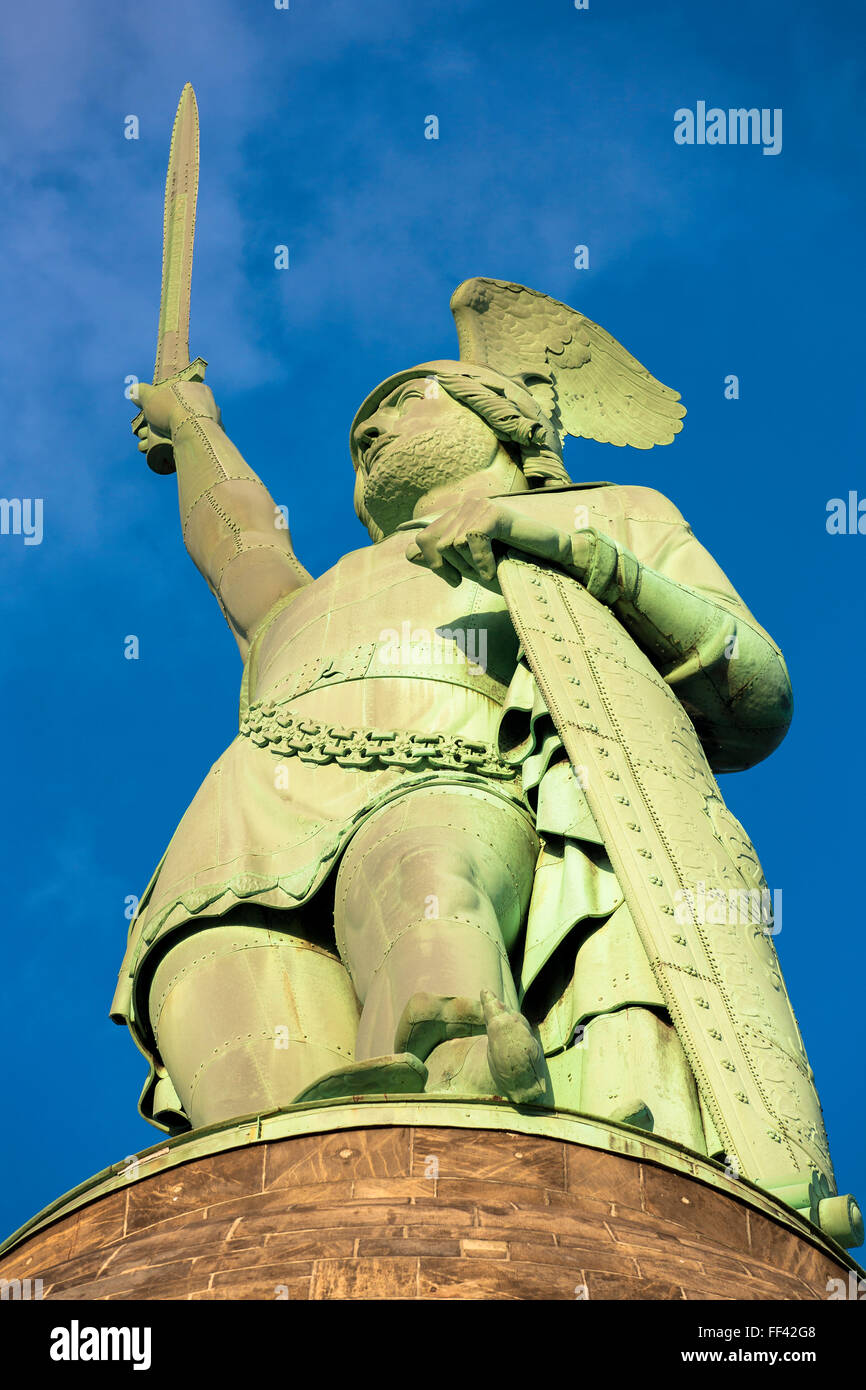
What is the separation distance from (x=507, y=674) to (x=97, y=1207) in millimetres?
3793

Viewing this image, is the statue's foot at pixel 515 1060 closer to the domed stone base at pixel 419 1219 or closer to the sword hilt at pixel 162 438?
the domed stone base at pixel 419 1219

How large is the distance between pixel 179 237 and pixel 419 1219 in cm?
883

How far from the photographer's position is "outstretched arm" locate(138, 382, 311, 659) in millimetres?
11172

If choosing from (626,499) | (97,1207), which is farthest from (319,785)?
(97,1207)

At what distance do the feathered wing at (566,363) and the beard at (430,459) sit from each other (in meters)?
1.29

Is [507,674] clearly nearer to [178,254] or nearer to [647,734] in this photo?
[647,734]

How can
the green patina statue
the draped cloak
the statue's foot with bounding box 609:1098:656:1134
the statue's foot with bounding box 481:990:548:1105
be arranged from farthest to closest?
the draped cloak
the green patina statue
the statue's foot with bounding box 609:1098:656:1134
the statue's foot with bounding box 481:990:548:1105

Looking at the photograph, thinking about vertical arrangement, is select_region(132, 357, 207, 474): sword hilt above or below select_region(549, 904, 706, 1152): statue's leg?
above

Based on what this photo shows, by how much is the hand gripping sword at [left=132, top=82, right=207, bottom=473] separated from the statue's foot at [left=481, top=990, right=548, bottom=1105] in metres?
7.05

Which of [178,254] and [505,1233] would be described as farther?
[178,254]

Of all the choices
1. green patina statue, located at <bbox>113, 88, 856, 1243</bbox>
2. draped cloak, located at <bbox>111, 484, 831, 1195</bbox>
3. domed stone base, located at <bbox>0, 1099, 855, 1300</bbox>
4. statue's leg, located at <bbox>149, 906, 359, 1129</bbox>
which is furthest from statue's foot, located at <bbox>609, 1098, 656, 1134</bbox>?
statue's leg, located at <bbox>149, 906, 359, 1129</bbox>

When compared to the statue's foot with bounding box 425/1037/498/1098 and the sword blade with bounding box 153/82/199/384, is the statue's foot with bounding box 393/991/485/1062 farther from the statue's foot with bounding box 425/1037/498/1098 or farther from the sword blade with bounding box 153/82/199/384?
the sword blade with bounding box 153/82/199/384

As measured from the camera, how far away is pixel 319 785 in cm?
886

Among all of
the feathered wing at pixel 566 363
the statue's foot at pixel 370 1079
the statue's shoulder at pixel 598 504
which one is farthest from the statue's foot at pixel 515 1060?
the feathered wing at pixel 566 363
